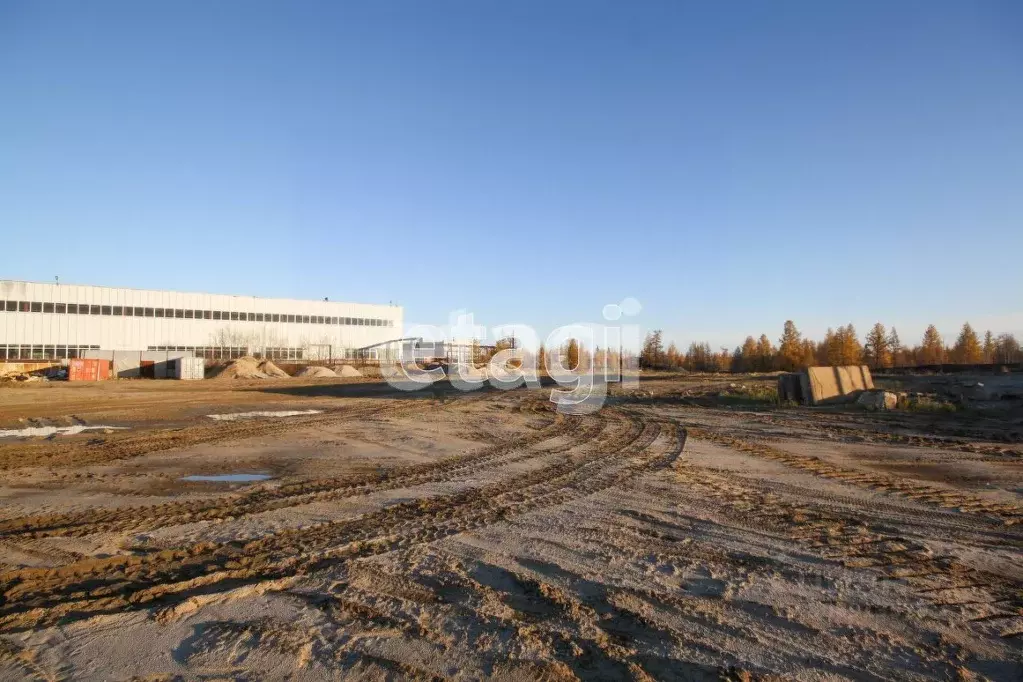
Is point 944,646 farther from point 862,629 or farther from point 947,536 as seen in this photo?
point 947,536

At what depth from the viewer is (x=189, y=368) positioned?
44000 mm

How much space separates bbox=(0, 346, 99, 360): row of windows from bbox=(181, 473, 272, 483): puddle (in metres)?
52.1

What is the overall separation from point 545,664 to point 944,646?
9.16ft

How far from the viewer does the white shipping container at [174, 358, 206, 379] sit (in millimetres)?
43875

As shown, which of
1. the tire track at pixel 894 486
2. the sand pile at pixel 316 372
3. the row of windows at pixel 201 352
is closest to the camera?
the tire track at pixel 894 486

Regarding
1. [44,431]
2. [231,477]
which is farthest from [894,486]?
[44,431]

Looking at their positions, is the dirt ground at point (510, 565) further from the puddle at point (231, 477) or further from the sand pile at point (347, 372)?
the sand pile at point (347, 372)

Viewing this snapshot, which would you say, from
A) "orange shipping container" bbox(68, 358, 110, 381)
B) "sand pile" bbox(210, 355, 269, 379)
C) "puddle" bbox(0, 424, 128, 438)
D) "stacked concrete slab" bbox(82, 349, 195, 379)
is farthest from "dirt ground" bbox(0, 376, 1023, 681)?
"stacked concrete slab" bbox(82, 349, 195, 379)

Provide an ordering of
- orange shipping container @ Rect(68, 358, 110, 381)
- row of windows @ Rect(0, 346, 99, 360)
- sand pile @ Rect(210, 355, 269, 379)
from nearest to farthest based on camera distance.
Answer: orange shipping container @ Rect(68, 358, 110, 381) < sand pile @ Rect(210, 355, 269, 379) < row of windows @ Rect(0, 346, 99, 360)

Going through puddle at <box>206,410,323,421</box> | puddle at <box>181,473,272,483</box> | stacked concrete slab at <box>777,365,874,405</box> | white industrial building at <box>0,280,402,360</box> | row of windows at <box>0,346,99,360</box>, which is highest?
white industrial building at <box>0,280,402,360</box>

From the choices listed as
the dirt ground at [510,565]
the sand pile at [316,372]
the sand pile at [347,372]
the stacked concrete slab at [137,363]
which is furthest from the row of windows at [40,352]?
the dirt ground at [510,565]

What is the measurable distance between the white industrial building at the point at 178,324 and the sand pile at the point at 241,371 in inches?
443

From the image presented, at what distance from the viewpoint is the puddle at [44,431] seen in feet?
47.3

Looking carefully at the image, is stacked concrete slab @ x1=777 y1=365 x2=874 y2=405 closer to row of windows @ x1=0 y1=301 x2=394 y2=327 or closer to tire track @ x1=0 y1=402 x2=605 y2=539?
tire track @ x1=0 y1=402 x2=605 y2=539
